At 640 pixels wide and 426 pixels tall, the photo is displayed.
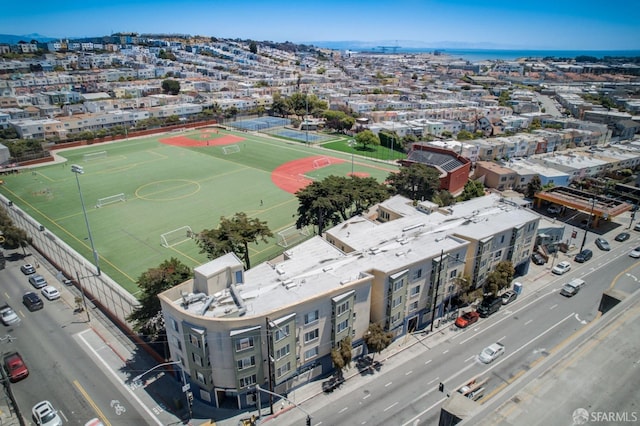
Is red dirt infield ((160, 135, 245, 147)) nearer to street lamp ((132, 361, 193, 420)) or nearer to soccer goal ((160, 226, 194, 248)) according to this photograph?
soccer goal ((160, 226, 194, 248))

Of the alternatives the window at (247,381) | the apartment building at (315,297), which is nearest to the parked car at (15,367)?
the apartment building at (315,297)

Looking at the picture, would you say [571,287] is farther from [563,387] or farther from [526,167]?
[526,167]

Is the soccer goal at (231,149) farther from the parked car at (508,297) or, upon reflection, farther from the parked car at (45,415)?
the parked car at (45,415)

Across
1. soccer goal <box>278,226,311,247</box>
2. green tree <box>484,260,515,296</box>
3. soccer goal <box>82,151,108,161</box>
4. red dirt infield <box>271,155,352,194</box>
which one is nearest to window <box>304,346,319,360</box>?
green tree <box>484,260,515,296</box>

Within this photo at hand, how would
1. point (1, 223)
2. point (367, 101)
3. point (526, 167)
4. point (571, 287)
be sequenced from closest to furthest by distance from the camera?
point (571, 287) < point (1, 223) < point (526, 167) < point (367, 101)

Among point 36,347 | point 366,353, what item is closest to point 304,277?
point 366,353

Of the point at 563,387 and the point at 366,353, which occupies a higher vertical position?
the point at 563,387
